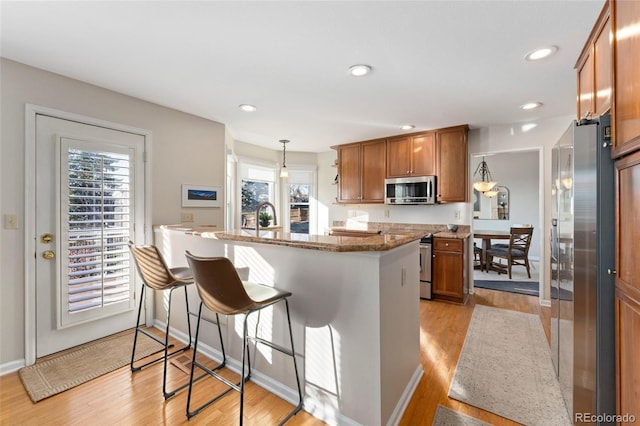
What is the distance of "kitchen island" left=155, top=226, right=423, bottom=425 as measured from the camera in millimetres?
1520

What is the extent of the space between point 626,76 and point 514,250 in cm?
485

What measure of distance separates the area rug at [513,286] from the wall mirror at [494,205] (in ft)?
8.55

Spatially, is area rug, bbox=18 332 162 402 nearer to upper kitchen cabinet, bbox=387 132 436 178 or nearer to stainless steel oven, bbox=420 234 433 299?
stainless steel oven, bbox=420 234 433 299

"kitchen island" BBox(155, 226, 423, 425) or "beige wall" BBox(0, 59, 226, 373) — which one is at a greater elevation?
"beige wall" BBox(0, 59, 226, 373)

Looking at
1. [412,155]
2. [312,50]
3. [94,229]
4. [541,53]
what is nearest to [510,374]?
[541,53]

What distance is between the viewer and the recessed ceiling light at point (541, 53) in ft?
6.50

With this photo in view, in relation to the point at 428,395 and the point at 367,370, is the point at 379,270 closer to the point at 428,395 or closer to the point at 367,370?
the point at 367,370

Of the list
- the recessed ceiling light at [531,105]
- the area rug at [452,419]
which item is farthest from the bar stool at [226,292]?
the recessed ceiling light at [531,105]

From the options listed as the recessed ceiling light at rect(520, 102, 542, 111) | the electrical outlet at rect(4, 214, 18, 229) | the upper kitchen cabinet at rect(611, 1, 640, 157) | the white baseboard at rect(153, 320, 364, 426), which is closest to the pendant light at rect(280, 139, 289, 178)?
the white baseboard at rect(153, 320, 364, 426)

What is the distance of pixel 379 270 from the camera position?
1.48 m

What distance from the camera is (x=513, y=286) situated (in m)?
4.58

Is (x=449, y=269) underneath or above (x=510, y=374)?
above

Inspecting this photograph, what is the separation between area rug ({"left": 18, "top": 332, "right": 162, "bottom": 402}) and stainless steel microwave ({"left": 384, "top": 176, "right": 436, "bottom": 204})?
3523 millimetres

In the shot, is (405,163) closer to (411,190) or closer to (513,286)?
(411,190)
